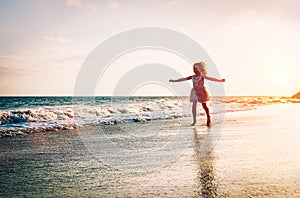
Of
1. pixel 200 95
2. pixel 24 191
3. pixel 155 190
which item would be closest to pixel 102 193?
pixel 155 190

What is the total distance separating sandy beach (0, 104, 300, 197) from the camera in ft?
11.7

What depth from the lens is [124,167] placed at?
493 cm

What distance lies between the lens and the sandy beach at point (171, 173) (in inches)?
141

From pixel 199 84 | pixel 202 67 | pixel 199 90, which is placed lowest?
pixel 199 90

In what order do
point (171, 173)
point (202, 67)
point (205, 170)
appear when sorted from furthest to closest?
point (202, 67) → point (205, 170) → point (171, 173)

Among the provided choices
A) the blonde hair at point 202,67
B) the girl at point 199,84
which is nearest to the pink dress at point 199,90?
the girl at point 199,84

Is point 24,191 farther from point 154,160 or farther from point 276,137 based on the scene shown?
point 276,137

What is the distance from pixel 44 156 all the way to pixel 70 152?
57 centimetres

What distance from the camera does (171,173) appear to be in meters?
4.39

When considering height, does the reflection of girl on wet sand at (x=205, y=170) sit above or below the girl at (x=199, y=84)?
below

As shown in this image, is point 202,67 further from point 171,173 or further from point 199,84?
point 171,173

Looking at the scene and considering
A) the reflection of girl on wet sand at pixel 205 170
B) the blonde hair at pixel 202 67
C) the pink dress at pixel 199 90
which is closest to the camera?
the reflection of girl on wet sand at pixel 205 170

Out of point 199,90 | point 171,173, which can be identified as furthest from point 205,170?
point 199,90

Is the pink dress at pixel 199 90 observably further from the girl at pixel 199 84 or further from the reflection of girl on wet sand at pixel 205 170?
the reflection of girl on wet sand at pixel 205 170
